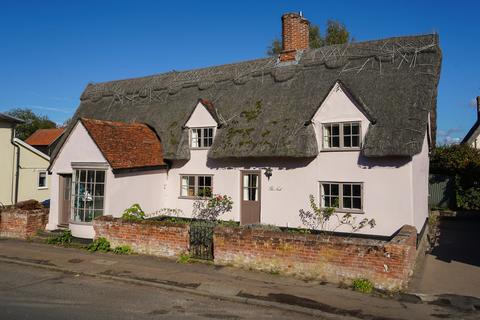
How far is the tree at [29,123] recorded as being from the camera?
74.3m

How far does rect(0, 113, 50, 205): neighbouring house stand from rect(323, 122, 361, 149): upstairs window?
64.2 ft

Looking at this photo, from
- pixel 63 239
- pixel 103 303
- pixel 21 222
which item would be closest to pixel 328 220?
pixel 103 303

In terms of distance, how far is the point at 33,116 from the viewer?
82.8 m

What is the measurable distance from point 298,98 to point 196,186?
19.4 ft

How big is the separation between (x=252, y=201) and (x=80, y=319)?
31.4 feet

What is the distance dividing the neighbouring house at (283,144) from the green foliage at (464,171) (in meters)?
5.57

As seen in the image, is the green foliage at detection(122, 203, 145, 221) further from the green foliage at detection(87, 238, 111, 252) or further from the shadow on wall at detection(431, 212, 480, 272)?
the shadow on wall at detection(431, 212, 480, 272)

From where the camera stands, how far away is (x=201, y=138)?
1742cm

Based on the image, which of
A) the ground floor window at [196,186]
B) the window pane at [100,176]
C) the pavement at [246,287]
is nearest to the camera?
the pavement at [246,287]

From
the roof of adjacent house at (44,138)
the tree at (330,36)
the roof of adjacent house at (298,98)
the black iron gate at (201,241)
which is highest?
the tree at (330,36)

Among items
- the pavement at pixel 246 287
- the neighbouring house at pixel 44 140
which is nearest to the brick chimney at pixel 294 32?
the pavement at pixel 246 287

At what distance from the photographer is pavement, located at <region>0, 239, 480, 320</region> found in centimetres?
789

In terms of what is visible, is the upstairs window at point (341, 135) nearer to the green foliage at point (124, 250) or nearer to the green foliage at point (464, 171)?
the green foliage at point (124, 250)

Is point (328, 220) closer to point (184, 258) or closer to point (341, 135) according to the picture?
point (341, 135)
